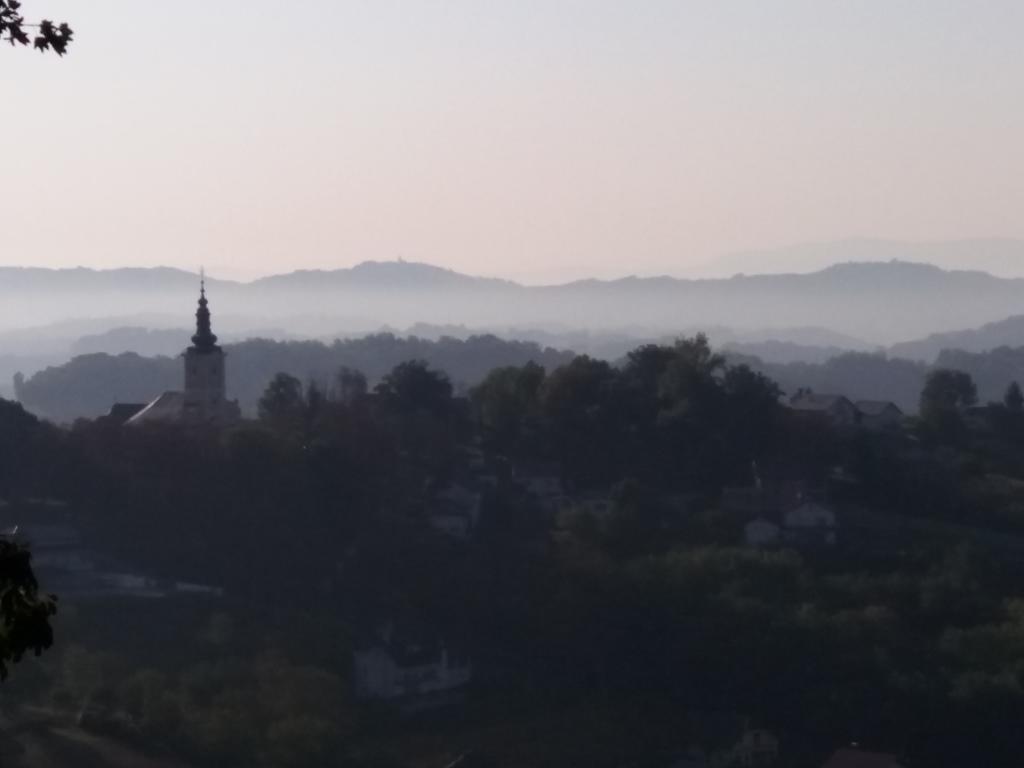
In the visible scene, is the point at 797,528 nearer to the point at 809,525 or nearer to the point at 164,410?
the point at 809,525

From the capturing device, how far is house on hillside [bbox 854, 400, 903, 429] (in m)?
39.5

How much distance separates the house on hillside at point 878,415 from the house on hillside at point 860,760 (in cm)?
1656

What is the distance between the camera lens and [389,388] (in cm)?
3697

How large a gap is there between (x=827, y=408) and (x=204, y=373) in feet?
42.5

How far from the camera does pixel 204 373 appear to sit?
35406mm

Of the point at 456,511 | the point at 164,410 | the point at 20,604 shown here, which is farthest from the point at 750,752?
the point at 20,604

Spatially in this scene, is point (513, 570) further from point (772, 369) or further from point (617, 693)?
point (772, 369)

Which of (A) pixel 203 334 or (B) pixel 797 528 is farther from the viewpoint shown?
(A) pixel 203 334

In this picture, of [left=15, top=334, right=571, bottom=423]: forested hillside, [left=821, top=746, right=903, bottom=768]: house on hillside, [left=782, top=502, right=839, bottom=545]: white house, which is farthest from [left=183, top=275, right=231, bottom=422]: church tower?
[left=15, top=334, right=571, bottom=423]: forested hillside

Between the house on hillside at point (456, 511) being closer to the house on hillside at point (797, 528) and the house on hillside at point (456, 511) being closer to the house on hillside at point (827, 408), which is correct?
the house on hillside at point (797, 528)

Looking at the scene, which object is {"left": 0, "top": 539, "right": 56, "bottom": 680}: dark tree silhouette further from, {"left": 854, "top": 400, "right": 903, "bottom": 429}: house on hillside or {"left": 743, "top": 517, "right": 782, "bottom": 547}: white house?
{"left": 854, "top": 400, "right": 903, "bottom": 429}: house on hillside

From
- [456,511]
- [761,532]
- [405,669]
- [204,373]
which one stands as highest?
[204,373]

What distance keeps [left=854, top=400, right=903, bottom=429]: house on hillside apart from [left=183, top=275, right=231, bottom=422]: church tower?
1178 centimetres

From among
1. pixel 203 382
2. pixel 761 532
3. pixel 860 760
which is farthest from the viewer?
pixel 203 382
